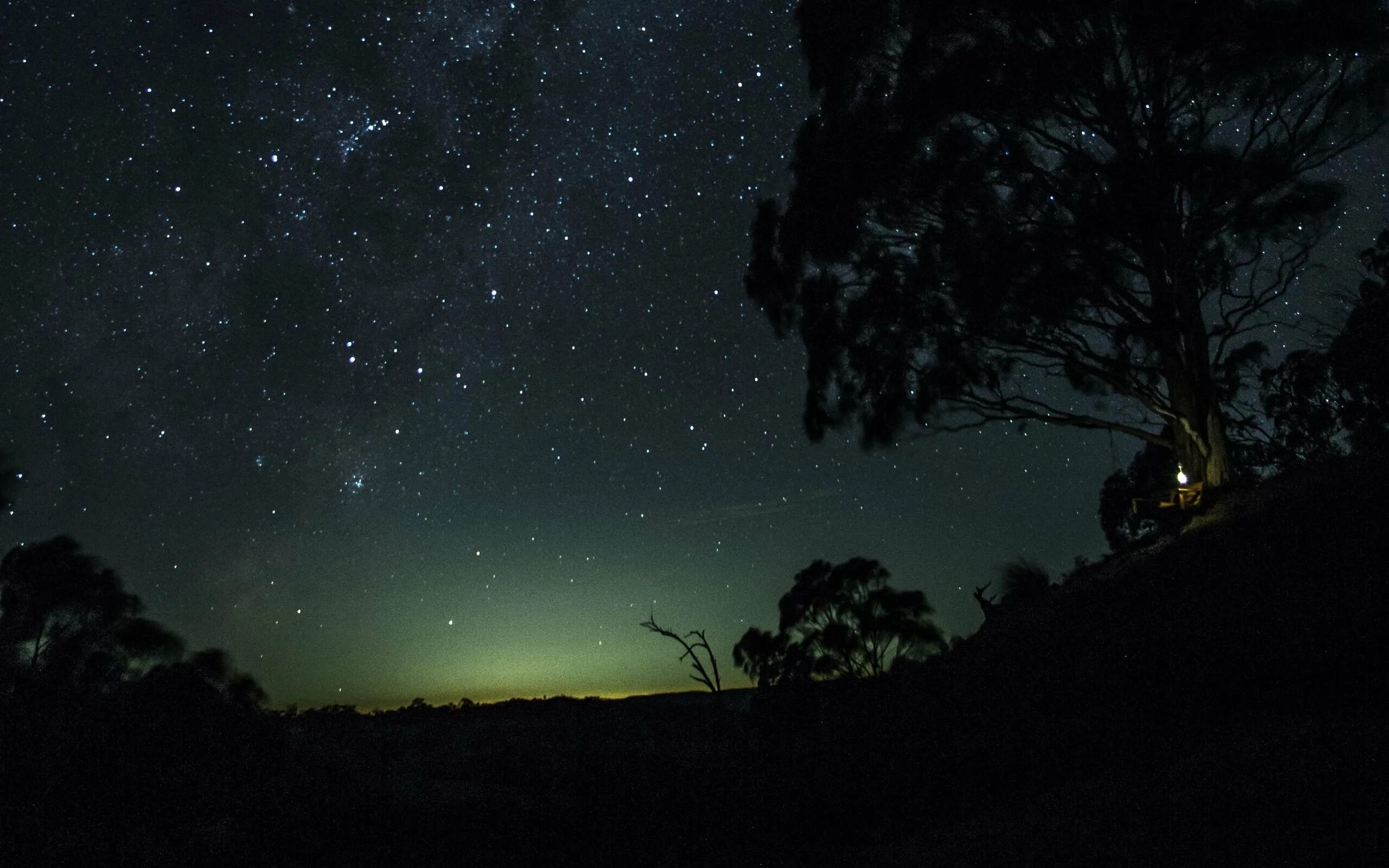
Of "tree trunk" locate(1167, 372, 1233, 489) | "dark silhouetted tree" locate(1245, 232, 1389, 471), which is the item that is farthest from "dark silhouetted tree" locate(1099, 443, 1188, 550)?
"tree trunk" locate(1167, 372, 1233, 489)

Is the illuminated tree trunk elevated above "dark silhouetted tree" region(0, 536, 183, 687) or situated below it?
above

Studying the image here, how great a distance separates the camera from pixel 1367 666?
25.5ft

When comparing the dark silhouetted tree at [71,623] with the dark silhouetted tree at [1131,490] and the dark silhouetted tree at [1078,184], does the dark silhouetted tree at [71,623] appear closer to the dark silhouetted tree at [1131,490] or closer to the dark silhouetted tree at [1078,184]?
the dark silhouetted tree at [1078,184]

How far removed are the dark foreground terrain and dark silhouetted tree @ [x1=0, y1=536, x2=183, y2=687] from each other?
2.69 meters

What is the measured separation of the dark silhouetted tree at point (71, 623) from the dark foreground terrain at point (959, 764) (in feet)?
8.83

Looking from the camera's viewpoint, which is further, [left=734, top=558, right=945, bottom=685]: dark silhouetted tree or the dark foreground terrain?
[left=734, top=558, right=945, bottom=685]: dark silhouetted tree

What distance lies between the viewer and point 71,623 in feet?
62.4

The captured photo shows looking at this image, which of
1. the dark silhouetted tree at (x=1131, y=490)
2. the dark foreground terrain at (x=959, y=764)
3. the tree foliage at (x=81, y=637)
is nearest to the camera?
the dark foreground terrain at (x=959, y=764)

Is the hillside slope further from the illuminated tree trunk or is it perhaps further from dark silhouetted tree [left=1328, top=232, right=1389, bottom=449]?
dark silhouetted tree [left=1328, top=232, right=1389, bottom=449]

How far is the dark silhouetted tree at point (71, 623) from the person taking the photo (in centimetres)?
1744

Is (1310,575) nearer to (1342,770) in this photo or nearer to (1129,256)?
(1342,770)

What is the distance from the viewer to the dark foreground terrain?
19.8ft

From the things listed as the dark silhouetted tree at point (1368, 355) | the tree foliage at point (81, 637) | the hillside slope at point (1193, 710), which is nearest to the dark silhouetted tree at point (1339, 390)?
the dark silhouetted tree at point (1368, 355)

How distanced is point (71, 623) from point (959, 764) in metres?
17.1
